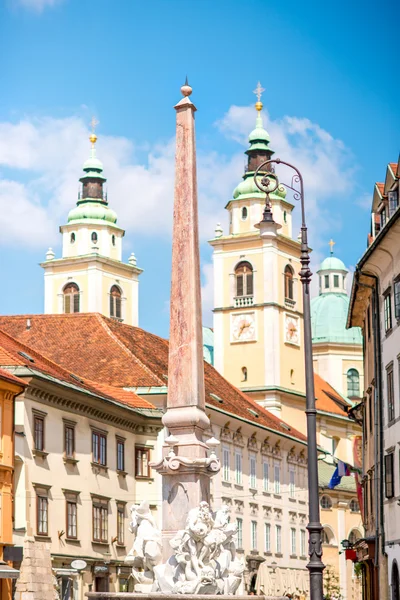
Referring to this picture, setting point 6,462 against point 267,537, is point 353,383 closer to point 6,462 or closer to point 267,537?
point 267,537

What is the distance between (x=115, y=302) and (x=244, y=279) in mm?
21523

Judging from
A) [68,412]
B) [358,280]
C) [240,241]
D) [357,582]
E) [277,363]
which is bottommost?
[357,582]

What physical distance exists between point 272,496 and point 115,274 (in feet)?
183

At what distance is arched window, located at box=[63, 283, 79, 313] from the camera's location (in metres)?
115

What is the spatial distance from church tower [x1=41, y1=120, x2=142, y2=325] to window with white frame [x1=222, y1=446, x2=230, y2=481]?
57.4 meters

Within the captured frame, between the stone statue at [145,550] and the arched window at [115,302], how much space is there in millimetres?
95822

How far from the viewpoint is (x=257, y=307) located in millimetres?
97000

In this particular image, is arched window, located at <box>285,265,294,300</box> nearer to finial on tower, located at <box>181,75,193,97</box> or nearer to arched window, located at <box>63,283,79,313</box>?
arched window, located at <box>63,283,79,313</box>

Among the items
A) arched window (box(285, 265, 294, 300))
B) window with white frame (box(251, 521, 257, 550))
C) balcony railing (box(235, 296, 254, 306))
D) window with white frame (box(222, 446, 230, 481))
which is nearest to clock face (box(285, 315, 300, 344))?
arched window (box(285, 265, 294, 300))

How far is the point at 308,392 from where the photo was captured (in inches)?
798

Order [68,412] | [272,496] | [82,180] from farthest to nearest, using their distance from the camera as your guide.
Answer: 1. [82,180]
2. [272,496]
3. [68,412]

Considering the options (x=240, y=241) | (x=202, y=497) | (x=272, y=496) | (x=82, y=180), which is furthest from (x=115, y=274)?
(x=202, y=497)

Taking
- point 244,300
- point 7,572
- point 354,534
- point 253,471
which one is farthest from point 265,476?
point 244,300

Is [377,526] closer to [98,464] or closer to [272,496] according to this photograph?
[98,464]
